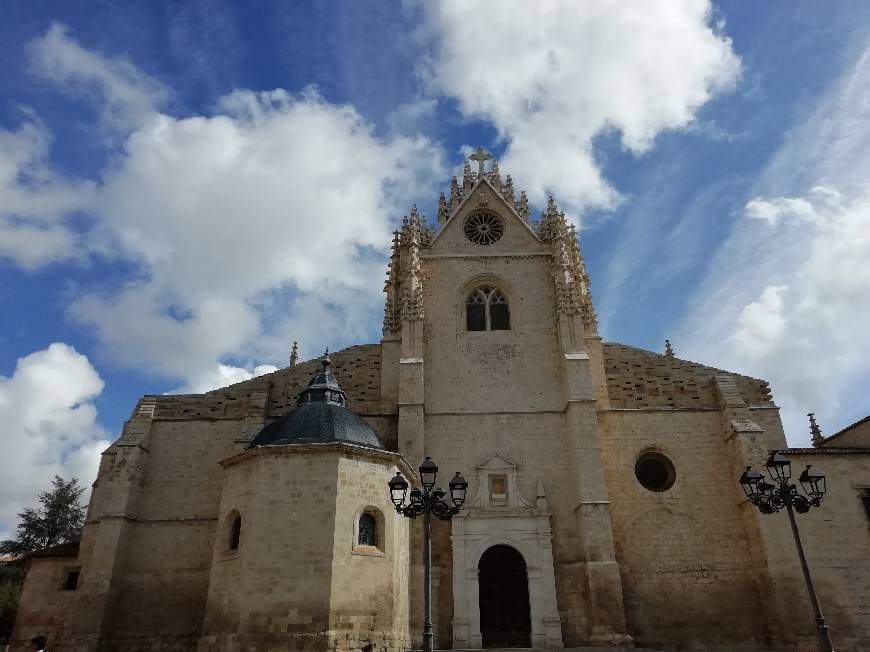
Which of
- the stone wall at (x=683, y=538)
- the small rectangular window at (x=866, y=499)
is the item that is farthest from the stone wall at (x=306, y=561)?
the small rectangular window at (x=866, y=499)

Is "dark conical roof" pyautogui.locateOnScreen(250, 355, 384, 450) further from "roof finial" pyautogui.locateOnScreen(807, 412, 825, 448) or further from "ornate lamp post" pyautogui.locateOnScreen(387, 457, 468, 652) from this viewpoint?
"roof finial" pyautogui.locateOnScreen(807, 412, 825, 448)

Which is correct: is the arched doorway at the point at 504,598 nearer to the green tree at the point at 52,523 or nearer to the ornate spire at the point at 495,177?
the ornate spire at the point at 495,177

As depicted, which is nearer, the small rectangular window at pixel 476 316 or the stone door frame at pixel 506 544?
the stone door frame at pixel 506 544

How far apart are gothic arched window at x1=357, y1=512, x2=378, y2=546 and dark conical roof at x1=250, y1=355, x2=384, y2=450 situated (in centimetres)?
188

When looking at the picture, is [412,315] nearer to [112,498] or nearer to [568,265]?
[568,265]

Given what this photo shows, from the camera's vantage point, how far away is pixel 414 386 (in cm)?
2112

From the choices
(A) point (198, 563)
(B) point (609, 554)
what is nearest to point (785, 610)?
(B) point (609, 554)

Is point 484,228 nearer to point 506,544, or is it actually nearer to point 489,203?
point 489,203

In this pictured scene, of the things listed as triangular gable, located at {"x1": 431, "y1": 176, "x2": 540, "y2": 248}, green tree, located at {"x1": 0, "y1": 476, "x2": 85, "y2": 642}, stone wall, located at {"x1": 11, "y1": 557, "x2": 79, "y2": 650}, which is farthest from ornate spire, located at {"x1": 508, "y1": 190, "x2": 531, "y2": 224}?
green tree, located at {"x1": 0, "y1": 476, "x2": 85, "y2": 642}

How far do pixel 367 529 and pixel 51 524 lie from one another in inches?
1267

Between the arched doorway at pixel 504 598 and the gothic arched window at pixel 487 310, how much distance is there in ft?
26.0

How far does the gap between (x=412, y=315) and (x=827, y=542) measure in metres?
14.6

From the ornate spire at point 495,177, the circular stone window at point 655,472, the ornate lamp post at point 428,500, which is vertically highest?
the ornate spire at point 495,177

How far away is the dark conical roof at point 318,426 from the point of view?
17031mm
